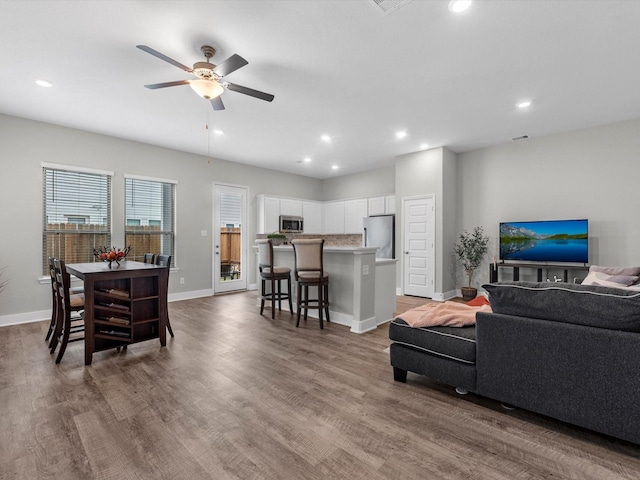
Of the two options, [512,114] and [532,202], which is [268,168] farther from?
[532,202]

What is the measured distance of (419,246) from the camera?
614 centimetres

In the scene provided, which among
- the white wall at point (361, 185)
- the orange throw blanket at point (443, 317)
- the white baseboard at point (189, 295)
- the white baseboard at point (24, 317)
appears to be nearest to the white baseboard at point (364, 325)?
the orange throw blanket at point (443, 317)

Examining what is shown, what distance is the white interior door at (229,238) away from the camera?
6402 millimetres

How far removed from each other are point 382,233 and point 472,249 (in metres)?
1.87

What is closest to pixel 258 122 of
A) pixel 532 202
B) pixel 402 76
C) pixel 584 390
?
pixel 402 76

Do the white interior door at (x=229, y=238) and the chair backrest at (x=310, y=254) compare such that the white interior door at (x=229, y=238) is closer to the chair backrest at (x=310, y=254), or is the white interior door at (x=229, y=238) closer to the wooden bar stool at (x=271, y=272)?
the wooden bar stool at (x=271, y=272)

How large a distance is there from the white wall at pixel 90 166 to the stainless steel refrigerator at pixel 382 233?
2712mm

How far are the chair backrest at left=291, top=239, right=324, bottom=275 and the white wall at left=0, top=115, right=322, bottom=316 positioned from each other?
305cm

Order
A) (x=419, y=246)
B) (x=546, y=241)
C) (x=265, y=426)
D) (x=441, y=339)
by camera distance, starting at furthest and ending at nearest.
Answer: (x=419, y=246) < (x=546, y=241) < (x=441, y=339) < (x=265, y=426)

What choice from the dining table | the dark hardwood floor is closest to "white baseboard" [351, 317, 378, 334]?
the dark hardwood floor

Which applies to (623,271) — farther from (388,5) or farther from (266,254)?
(266,254)

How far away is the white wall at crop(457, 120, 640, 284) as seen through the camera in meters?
4.51

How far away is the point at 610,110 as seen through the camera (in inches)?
162

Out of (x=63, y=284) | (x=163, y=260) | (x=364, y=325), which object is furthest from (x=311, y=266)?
(x=63, y=284)
